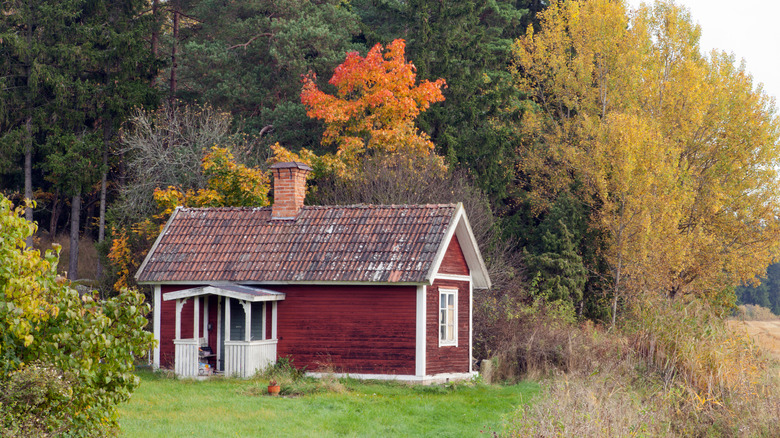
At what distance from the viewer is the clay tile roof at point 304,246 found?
18.8 meters

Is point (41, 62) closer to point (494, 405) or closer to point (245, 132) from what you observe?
point (245, 132)

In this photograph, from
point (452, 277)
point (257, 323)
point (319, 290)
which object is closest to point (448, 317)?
point (452, 277)

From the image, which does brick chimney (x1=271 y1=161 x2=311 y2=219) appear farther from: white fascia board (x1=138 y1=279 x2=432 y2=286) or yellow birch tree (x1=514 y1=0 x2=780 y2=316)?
yellow birch tree (x1=514 y1=0 x2=780 y2=316)

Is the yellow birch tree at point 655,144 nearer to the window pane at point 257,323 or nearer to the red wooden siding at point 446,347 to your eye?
the red wooden siding at point 446,347

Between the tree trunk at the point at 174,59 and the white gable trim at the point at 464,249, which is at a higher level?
the tree trunk at the point at 174,59

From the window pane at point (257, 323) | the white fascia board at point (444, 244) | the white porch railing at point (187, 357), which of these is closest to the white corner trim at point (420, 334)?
the white fascia board at point (444, 244)

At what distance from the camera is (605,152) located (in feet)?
105

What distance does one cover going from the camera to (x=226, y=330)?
1867cm

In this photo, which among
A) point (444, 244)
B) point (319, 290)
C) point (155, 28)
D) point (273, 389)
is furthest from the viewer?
point (155, 28)

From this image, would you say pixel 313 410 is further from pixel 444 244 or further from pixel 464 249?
pixel 464 249

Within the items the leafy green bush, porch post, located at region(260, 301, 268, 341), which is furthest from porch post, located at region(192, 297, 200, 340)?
the leafy green bush

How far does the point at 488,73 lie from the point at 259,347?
68.9 ft

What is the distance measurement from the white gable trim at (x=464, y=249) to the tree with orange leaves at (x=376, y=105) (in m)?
8.20

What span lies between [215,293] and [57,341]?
32.9 ft
